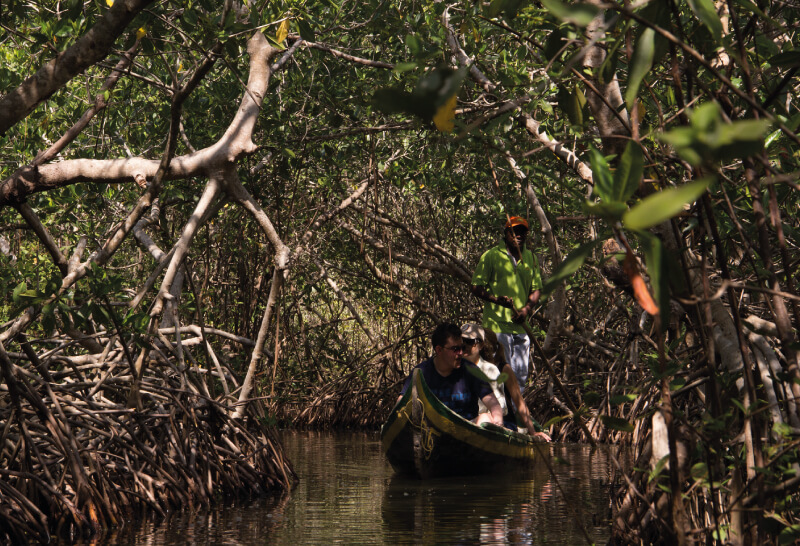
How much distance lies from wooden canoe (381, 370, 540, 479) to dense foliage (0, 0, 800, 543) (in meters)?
0.94

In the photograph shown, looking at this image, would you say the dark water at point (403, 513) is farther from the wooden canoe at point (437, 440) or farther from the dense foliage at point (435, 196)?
the dense foliage at point (435, 196)

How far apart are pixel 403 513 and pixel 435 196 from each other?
5095 millimetres

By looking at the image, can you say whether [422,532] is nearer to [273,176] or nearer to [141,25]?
[141,25]

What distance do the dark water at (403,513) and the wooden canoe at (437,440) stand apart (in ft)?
0.36

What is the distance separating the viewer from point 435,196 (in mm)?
10141

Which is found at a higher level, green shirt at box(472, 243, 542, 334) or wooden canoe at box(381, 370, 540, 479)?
green shirt at box(472, 243, 542, 334)

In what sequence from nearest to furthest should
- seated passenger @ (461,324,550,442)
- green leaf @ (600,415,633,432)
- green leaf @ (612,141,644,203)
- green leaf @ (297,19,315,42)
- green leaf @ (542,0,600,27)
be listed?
green leaf @ (542,0,600,27) < green leaf @ (612,141,644,203) < green leaf @ (600,415,633,432) < green leaf @ (297,19,315,42) < seated passenger @ (461,324,550,442)

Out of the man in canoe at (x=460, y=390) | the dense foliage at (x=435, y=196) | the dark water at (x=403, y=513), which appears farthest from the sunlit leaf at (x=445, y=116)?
the man in canoe at (x=460, y=390)

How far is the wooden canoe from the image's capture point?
259 inches

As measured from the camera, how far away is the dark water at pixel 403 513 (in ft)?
15.4

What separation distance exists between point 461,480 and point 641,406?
2.52 meters

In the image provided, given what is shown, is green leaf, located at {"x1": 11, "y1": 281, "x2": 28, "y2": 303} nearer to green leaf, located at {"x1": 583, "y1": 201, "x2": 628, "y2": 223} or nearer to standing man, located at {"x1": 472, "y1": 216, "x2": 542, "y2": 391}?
standing man, located at {"x1": 472, "y1": 216, "x2": 542, "y2": 391}

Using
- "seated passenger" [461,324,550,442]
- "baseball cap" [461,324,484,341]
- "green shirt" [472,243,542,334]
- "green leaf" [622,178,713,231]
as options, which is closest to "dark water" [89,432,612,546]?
"seated passenger" [461,324,550,442]

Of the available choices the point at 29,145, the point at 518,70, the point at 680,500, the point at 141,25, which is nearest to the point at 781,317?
the point at 680,500
